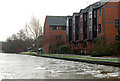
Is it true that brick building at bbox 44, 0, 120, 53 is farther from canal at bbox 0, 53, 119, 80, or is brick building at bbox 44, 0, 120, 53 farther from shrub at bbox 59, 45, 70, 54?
canal at bbox 0, 53, 119, 80

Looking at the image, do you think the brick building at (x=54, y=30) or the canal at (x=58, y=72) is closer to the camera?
the canal at (x=58, y=72)

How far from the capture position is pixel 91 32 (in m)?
52.0

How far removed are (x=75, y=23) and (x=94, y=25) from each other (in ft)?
47.1

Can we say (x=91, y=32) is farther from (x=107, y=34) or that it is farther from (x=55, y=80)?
(x=55, y=80)

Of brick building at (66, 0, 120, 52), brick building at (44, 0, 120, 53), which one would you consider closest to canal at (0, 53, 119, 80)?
brick building at (44, 0, 120, 53)

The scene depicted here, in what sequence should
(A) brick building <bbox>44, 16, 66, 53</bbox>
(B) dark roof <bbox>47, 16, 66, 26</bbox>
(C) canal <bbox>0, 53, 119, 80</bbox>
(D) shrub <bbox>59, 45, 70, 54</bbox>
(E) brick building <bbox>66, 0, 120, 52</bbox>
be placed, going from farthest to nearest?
1. (B) dark roof <bbox>47, 16, 66, 26</bbox>
2. (A) brick building <bbox>44, 16, 66, 53</bbox>
3. (D) shrub <bbox>59, 45, 70, 54</bbox>
4. (E) brick building <bbox>66, 0, 120, 52</bbox>
5. (C) canal <bbox>0, 53, 119, 80</bbox>

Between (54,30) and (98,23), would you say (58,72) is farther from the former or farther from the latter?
(54,30)

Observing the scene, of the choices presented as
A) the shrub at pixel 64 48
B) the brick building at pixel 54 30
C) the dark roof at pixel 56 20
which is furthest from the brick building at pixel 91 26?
the dark roof at pixel 56 20

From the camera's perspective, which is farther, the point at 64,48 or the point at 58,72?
the point at 64,48

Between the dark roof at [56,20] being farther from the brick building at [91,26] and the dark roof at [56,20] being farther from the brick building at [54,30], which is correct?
the brick building at [91,26]

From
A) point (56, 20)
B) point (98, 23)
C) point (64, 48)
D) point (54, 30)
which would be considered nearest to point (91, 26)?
point (98, 23)

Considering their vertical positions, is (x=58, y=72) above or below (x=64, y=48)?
below

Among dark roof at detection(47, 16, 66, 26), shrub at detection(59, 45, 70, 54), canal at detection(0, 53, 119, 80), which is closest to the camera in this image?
canal at detection(0, 53, 119, 80)

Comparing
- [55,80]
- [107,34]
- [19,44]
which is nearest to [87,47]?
[107,34]
